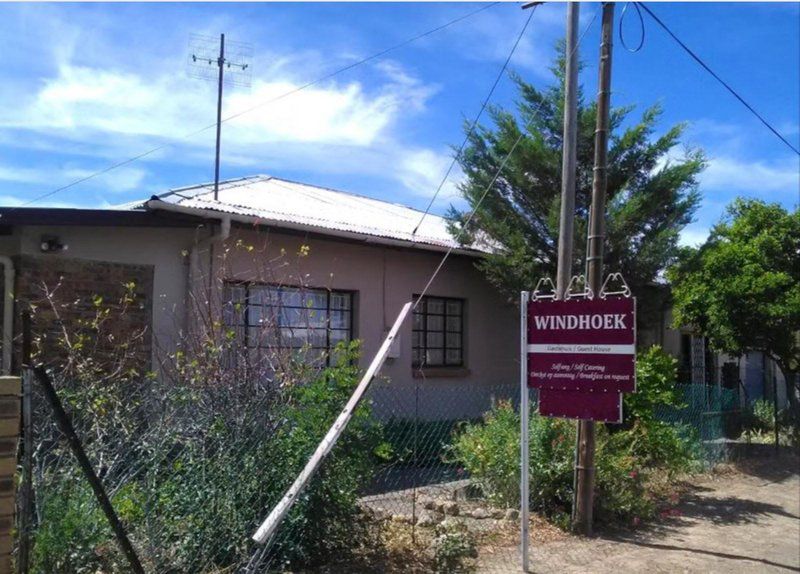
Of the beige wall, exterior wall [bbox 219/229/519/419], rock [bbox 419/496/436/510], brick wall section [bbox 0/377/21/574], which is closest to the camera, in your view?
brick wall section [bbox 0/377/21/574]

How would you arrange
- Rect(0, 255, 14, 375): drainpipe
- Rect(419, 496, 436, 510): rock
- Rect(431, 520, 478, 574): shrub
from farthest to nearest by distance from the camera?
1. Rect(0, 255, 14, 375): drainpipe
2. Rect(419, 496, 436, 510): rock
3. Rect(431, 520, 478, 574): shrub

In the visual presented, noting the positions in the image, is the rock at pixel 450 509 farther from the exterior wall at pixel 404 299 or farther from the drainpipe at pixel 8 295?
the drainpipe at pixel 8 295

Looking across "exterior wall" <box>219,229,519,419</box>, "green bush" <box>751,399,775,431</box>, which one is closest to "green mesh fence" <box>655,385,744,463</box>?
"green bush" <box>751,399,775,431</box>

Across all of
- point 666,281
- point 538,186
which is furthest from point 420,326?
point 666,281

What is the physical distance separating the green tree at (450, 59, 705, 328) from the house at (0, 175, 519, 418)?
2.78 ft

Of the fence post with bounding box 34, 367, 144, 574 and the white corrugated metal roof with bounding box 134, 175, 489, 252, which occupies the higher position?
the white corrugated metal roof with bounding box 134, 175, 489, 252

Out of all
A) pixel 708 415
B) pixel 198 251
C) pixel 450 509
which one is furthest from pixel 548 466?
pixel 708 415

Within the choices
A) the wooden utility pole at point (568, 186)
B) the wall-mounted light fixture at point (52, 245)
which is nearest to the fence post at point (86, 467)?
the wall-mounted light fixture at point (52, 245)

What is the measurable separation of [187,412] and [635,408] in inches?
248

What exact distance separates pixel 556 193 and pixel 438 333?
3077 millimetres

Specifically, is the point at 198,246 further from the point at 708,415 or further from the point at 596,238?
the point at 708,415

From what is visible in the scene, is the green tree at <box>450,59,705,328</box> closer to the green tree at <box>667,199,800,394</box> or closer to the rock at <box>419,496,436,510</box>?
the green tree at <box>667,199,800,394</box>

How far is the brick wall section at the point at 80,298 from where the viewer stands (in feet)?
26.9

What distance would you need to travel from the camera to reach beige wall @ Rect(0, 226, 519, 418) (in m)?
9.09
